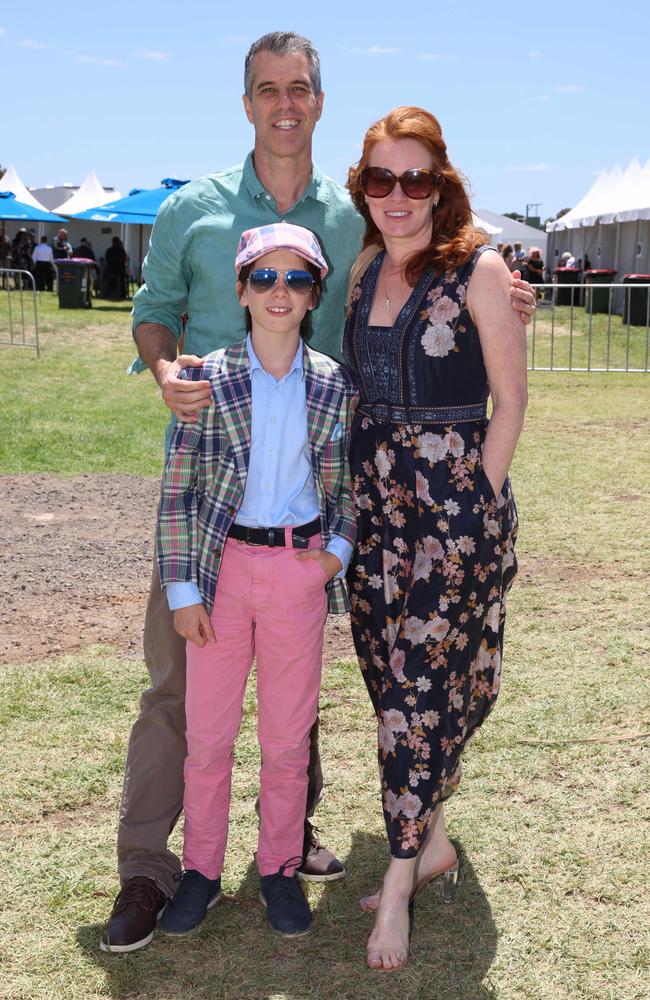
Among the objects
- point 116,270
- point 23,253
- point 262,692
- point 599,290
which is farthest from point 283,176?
point 23,253

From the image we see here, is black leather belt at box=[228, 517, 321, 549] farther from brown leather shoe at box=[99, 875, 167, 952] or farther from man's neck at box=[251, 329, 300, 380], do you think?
brown leather shoe at box=[99, 875, 167, 952]

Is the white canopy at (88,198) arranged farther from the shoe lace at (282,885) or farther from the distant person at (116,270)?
the shoe lace at (282,885)

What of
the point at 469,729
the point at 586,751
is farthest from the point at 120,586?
the point at 469,729

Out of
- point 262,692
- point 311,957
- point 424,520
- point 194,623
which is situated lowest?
point 311,957

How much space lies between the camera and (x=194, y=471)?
306 centimetres

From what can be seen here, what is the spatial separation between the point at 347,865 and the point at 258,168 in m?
2.23

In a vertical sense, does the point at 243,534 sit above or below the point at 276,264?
below

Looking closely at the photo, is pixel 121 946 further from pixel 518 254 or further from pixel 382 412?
pixel 518 254

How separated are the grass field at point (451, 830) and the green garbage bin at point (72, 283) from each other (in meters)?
20.7

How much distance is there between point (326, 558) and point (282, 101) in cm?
137

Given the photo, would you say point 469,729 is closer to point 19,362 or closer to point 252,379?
point 252,379

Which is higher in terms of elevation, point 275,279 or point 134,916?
point 275,279

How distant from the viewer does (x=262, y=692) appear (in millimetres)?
3213

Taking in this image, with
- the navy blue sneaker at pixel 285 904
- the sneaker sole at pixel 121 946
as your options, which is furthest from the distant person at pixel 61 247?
the sneaker sole at pixel 121 946
